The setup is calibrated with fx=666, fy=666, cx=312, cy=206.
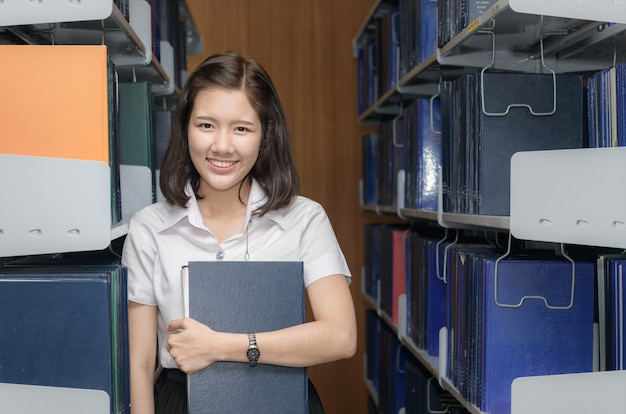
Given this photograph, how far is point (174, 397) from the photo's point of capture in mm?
1506

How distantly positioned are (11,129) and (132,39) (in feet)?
1.60

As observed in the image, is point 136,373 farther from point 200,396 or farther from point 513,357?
point 513,357

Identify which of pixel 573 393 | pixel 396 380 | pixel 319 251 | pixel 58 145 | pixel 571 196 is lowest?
pixel 396 380

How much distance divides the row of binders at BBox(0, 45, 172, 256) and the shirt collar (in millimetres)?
168

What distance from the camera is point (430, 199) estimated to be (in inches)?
88.2

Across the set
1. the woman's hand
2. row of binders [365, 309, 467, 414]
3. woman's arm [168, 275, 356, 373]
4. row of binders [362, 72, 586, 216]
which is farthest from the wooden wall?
the woman's hand

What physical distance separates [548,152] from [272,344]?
2.08ft

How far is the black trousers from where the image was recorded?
149 cm

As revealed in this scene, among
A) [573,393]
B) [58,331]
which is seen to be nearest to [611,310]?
[573,393]

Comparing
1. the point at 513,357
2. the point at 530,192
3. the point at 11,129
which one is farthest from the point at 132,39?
the point at 513,357

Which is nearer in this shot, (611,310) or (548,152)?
(548,152)

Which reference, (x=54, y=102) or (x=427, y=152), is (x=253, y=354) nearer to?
(x=54, y=102)

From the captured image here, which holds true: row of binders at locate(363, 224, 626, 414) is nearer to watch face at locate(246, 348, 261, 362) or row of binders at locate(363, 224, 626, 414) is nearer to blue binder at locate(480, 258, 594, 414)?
blue binder at locate(480, 258, 594, 414)

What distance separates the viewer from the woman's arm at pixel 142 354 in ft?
4.75
